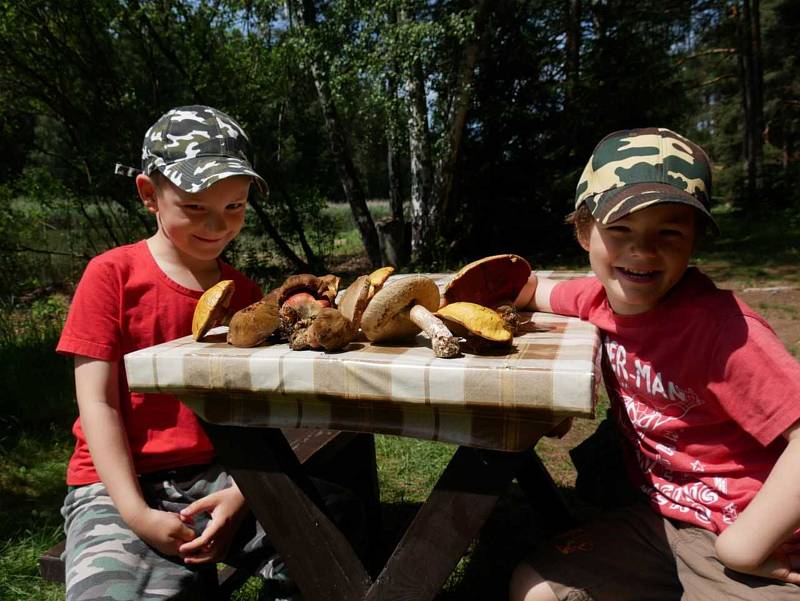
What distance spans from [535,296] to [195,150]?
1.24 meters

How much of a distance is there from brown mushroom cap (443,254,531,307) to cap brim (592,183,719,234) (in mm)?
297

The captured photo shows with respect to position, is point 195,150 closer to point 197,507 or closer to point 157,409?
point 157,409

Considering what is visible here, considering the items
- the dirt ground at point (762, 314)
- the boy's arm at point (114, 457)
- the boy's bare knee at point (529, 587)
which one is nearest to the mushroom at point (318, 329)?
the boy's arm at point (114, 457)

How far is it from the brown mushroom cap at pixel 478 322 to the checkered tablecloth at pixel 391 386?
5 cm

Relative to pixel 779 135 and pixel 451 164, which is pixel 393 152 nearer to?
pixel 451 164

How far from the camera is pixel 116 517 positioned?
5.31 ft

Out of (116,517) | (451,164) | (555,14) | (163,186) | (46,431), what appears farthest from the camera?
(555,14)

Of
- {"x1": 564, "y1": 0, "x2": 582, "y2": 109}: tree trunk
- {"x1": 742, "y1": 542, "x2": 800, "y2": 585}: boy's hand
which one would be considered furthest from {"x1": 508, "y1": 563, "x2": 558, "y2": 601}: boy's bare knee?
{"x1": 564, "y1": 0, "x2": 582, "y2": 109}: tree trunk

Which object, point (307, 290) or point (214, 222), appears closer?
point (307, 290)

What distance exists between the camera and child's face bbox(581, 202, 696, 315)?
1.43m

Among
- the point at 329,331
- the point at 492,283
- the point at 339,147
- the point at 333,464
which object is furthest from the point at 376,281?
the point at 339,147

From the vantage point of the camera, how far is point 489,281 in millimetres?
1653

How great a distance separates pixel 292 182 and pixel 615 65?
7.30 m

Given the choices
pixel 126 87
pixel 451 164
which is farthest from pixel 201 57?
pixel 451 164
